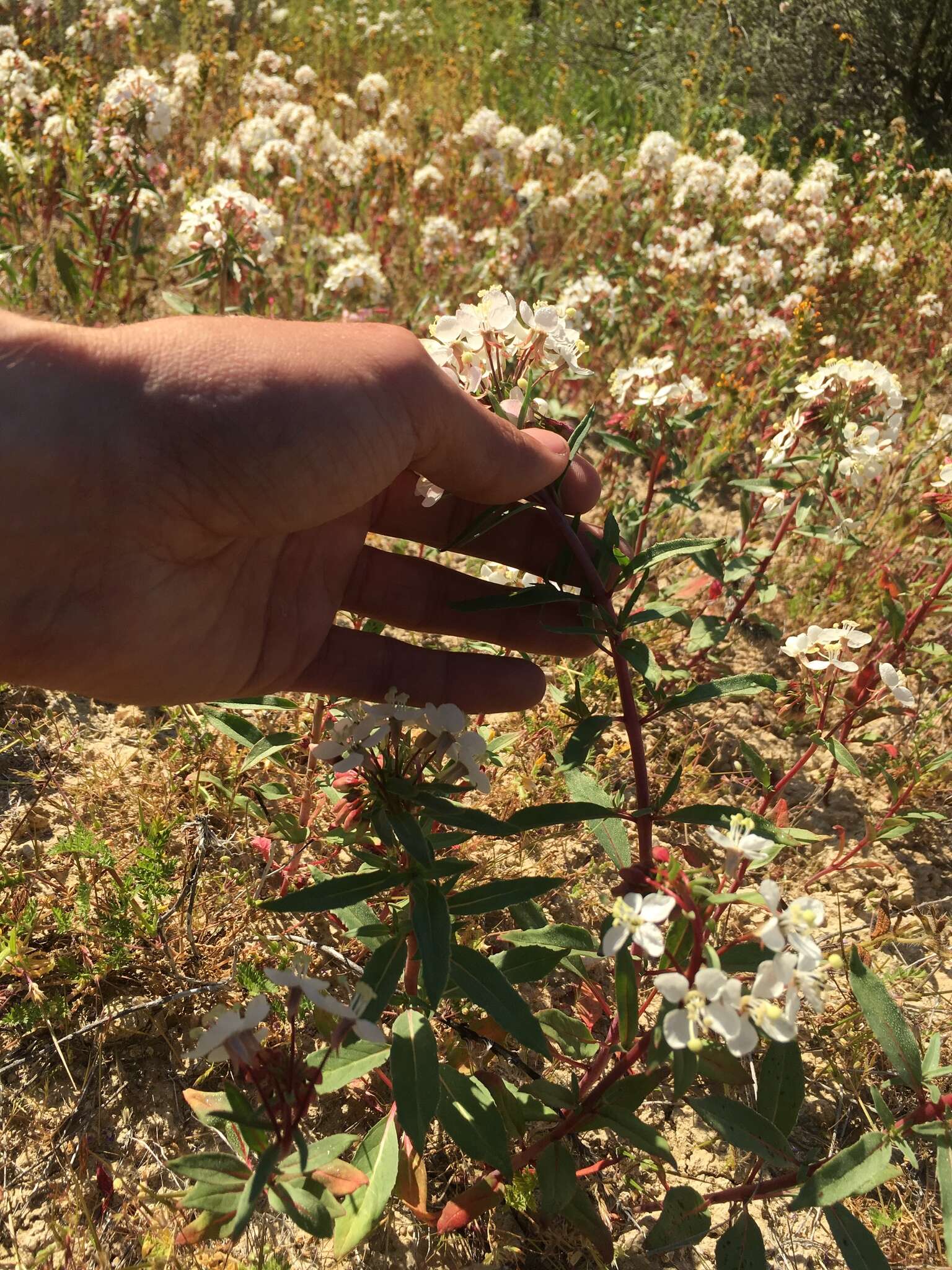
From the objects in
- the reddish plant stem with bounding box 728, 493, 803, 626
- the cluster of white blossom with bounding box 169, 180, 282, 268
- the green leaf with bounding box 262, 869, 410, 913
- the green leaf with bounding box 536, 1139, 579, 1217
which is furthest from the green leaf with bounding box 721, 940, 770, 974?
the cluster of white blossom with bounding box 169, 180, 282, 268

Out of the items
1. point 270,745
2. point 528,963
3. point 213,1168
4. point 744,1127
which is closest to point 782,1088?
point 744,1127

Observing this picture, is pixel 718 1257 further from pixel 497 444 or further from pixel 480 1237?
pixel 497 444

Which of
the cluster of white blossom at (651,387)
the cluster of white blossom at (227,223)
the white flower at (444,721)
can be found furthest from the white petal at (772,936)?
the cluster of white blossom at (227,223)

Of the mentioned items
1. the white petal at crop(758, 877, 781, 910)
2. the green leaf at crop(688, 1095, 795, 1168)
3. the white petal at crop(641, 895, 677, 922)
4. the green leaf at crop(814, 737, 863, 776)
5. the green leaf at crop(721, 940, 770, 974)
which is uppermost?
the white petal at crop(758, 877, 781, 910)

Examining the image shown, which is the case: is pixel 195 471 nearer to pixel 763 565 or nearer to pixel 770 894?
pixel 770 894

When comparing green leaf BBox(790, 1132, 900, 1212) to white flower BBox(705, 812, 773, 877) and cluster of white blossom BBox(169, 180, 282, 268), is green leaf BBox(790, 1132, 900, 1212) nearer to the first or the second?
white flower BBox(705, 812, 773, 877)

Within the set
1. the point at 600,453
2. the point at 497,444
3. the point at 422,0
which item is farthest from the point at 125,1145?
the point at 422,0
